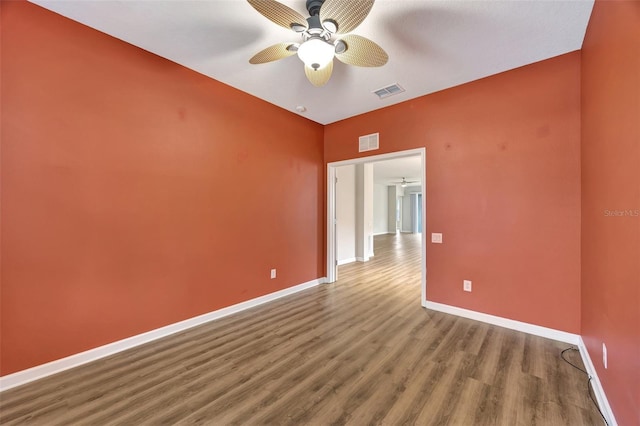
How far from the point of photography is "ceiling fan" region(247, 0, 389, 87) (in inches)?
59.2

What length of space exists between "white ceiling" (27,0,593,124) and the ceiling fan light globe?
14.6 inches

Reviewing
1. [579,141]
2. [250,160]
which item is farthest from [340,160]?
[579,141]

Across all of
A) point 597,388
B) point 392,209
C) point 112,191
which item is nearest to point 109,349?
point 112,191

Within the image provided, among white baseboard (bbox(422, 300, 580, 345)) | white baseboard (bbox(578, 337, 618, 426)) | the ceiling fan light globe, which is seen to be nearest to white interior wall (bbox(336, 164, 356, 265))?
white baseboard (bbox(422, 300, 580, 345))

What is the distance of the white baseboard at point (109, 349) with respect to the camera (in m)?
1.79

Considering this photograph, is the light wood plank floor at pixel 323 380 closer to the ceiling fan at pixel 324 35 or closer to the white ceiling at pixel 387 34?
the ceiling fan at pixel 324 35

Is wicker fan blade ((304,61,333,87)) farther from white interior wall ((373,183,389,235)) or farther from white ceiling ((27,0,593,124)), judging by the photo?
white interior wall ((373,183,389,235))

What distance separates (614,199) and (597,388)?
1338 millimetres

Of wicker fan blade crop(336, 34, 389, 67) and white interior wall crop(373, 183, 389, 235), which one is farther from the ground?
wicker fan blade crop(336, 34, 389, 67)

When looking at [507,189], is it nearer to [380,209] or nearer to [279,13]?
[279,13]

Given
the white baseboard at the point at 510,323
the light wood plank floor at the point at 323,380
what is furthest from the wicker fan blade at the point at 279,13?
the white baseboard at the point at 510,323

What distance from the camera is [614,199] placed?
1420 mm

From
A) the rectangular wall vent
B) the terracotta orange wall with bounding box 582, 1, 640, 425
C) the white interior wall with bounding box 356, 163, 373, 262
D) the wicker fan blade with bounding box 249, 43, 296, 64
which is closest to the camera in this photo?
the terracotta orange wall with bounding box 582, 1, 640, 425

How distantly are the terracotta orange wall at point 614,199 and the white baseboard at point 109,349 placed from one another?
128 inches
